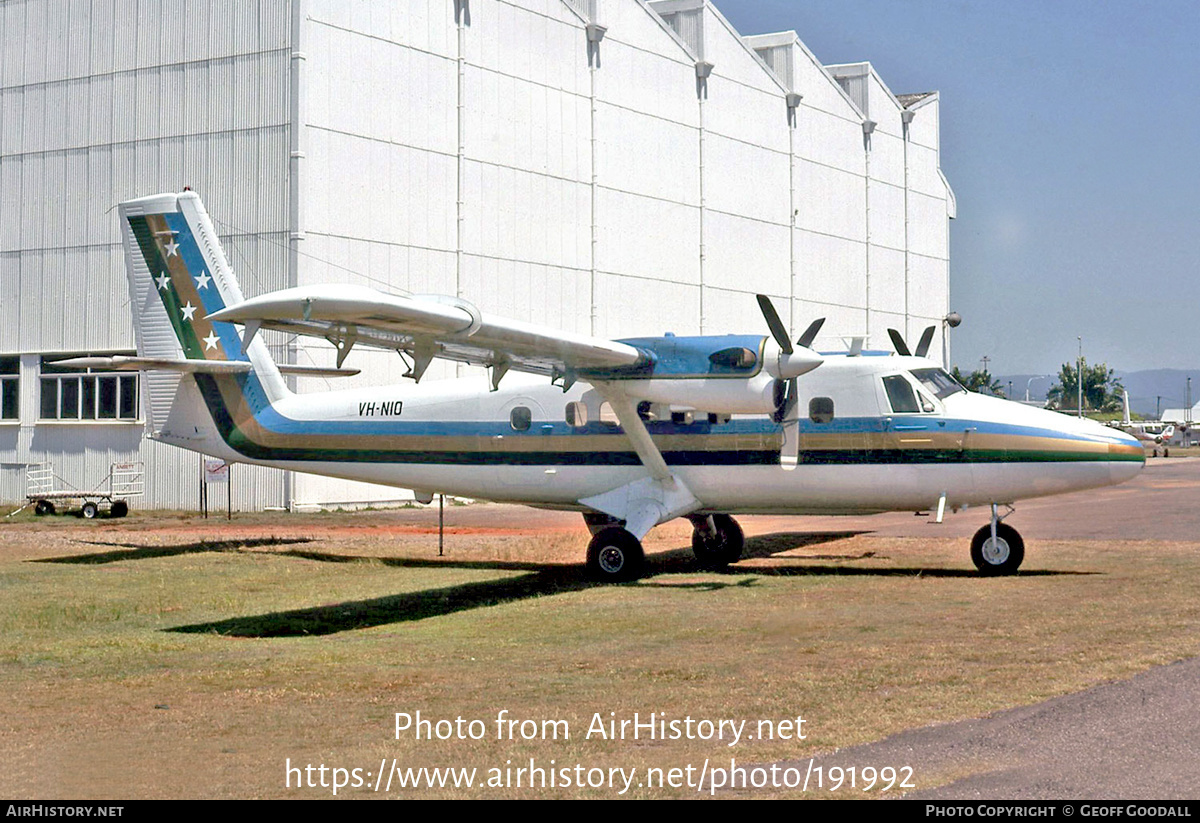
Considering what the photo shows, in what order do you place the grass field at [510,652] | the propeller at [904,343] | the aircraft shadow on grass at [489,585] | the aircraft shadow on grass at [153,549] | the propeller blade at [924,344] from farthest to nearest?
the aircraft shadow on grass at [153,549] < the propeller blade at [924,344] < the propeller at [904,343] < the aircraft shadow on grass at [489,585] < the grass field at [510,652]

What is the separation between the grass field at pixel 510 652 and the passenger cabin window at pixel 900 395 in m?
2.52

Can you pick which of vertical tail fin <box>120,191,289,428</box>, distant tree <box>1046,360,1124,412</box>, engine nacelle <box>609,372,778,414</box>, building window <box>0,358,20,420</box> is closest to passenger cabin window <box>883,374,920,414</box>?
engine nacelle <box>609,372,778,414</box>

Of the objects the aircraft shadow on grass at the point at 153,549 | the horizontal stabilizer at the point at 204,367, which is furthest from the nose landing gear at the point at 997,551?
the aircraft shadow on grass at the point at 153,549

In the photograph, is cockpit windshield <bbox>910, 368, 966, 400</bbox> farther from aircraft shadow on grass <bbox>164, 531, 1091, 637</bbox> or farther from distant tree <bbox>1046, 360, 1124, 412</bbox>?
distant tree <bbox>1046, 360, 1124, 412</bbox>

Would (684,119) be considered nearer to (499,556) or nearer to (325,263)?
(325,263)

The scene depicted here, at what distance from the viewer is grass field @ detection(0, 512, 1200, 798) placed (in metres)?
9.00

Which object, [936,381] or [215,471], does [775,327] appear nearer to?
[936,381]

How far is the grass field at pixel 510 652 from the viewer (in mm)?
9000

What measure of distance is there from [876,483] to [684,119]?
33777 millimetres

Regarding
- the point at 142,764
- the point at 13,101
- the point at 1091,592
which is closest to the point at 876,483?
the point at 1091,592

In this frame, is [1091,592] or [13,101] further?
[13,101]

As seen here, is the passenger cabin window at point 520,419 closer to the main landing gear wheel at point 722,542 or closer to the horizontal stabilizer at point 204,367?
the horizontal stabilizer at point 204,367

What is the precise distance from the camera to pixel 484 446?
71.6ft

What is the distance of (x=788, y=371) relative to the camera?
711 inches
